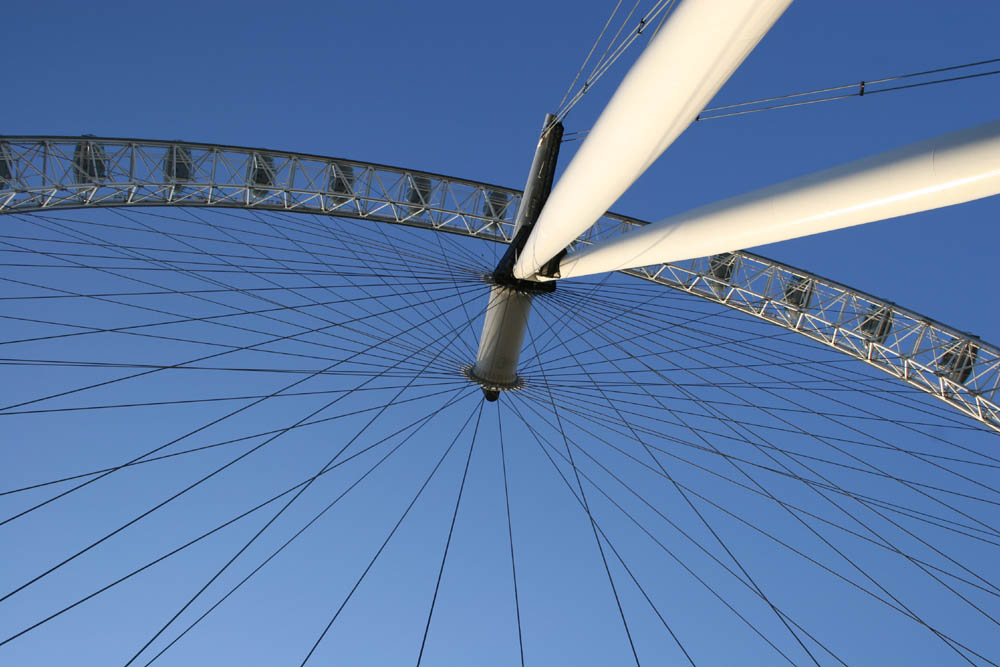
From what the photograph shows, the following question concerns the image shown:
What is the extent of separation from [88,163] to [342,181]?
5.82 metres

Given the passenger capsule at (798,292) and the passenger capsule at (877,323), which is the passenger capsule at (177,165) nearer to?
the passenger capsule at (798,292)

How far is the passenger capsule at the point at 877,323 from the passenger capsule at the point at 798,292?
4.82 ft

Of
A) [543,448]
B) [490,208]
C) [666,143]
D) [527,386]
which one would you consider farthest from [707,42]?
[490,208]

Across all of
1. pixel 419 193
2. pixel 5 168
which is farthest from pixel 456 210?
pixel 5 168

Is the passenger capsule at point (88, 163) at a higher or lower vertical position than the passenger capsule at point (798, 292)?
lower

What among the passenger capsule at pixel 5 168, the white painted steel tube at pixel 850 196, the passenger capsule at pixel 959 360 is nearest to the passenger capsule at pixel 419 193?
the passenger capsule at pixel 5 168

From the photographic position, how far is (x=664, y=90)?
502 centimetres

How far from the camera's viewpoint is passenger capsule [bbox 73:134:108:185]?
54.6 ft

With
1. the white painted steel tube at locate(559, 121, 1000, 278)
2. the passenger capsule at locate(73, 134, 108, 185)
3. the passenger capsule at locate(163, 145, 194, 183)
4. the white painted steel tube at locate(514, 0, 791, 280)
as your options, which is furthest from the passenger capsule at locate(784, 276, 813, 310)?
the passenger capsule at locate(73, 134, 108, 185)

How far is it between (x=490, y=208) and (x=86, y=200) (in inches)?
383

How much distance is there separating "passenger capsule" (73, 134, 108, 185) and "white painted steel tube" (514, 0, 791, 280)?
546 inches

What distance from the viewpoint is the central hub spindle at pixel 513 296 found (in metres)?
14.9

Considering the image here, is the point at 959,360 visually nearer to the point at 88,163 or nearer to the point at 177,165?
the point at 177,165

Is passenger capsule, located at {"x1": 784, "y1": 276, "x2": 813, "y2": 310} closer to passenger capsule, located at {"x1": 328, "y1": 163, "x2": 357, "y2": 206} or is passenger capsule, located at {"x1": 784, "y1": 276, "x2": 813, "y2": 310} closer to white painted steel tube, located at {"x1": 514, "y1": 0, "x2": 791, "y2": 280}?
passenger capsule, located at {"x1": 328, "y1": 163, "x2": 357, "y2": 206}
